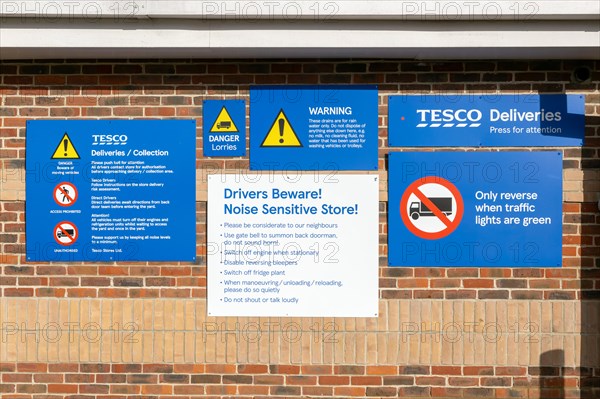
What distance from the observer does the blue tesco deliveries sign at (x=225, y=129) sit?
15.6 feet

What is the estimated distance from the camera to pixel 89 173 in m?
4.75

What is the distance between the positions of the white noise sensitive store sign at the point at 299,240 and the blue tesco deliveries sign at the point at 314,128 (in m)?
0.14

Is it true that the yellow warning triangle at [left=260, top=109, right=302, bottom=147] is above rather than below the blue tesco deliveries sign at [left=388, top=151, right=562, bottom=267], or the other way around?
above

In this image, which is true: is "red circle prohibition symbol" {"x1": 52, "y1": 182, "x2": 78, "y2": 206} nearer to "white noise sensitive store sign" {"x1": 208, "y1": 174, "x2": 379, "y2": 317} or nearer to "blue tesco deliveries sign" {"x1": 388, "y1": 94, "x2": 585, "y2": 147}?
"white noise sensitive store sign" {"x1": 208, "y1": 174, "x2": 379, "y2": 317}

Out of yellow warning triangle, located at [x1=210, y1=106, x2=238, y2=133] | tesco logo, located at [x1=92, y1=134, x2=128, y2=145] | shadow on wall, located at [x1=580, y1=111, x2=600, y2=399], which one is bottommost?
shadow on wall, located at [x1=580, y1=111, x2=600, y2=399]

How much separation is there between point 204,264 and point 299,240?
2.66ft

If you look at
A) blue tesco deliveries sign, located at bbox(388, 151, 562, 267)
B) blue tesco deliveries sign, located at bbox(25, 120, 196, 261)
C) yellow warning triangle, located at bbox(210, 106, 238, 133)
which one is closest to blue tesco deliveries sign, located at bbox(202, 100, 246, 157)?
yellow warning triangle, located at bbox(210, 106, 238, 133)

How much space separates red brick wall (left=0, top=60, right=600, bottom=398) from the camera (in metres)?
4.71

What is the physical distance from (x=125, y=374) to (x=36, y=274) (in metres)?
1.11

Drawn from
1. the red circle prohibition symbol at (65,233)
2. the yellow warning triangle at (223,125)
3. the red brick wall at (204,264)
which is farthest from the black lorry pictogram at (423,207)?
the red circle prohibition symbol at (65,233)

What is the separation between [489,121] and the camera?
4703 mm

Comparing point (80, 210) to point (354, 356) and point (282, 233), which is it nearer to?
point (282, 233)

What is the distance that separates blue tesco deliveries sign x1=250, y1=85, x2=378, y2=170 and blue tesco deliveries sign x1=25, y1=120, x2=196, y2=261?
595 mm

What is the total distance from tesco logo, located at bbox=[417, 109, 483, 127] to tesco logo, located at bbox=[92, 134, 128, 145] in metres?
2.43
